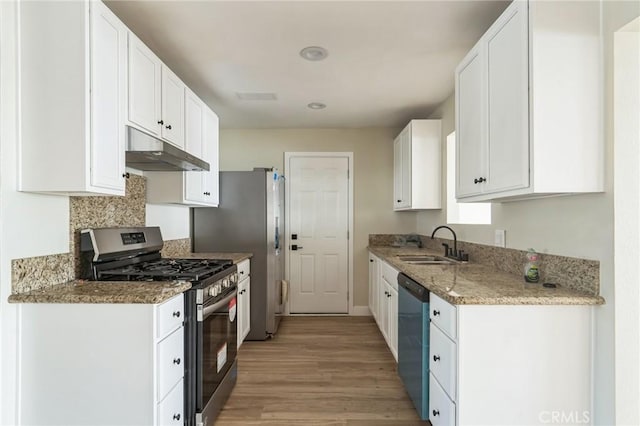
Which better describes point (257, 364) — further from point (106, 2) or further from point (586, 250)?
point (106, 2)

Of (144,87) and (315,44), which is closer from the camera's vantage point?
(144,87)

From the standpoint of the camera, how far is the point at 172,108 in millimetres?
2387

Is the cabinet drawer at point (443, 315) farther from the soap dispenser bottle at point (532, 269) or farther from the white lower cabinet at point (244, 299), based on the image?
the white lower cabinet at point (244, 299)

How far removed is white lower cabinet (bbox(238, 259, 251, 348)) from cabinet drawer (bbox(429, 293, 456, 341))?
5.91 feet

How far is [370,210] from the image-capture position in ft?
14.8

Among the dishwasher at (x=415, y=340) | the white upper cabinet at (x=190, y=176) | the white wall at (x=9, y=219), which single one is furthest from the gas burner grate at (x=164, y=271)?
the dishwasher at (x=415, y=340)

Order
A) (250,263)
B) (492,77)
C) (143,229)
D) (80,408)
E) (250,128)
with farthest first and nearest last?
1. (250,128)
2. (250,263)
3. (143,229)
4. (492,77)
5. (80,408)

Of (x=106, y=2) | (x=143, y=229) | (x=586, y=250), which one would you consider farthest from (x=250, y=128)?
(x=586, y=250)

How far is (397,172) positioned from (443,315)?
2.63 meters

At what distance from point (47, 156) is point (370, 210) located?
3.51 meters

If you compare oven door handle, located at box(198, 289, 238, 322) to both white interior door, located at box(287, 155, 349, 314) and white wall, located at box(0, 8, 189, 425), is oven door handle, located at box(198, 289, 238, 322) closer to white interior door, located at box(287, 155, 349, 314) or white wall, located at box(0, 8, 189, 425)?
white wall, located at box(0, 8, 189, 425)

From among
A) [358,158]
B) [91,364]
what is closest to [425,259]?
[358,158]

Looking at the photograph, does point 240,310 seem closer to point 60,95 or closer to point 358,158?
point 60,95
